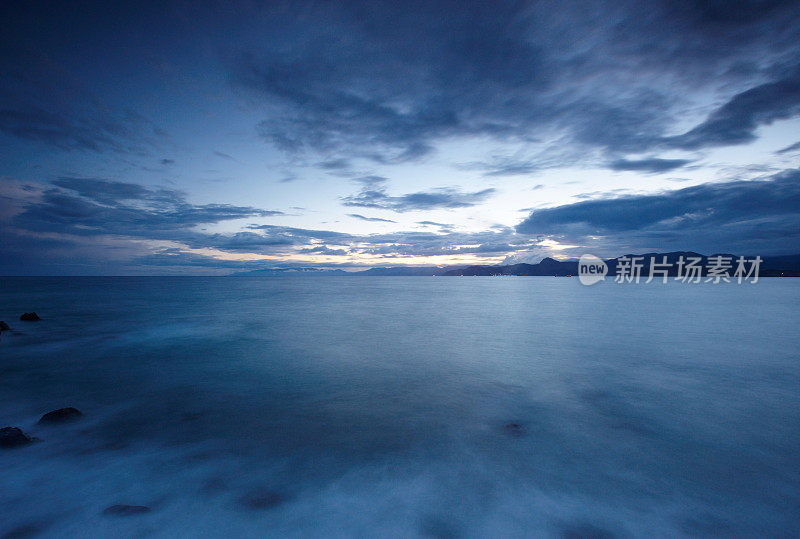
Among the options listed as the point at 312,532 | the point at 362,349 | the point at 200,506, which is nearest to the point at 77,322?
the point at 362,349

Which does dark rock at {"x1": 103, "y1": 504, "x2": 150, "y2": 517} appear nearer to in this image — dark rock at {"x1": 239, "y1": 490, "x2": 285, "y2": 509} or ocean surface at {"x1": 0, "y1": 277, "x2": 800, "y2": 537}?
ocean surface at {"x1": 0, "y1": 277, "x2": 800, "y2": 537}

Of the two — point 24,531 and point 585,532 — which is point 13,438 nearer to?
point 24,531

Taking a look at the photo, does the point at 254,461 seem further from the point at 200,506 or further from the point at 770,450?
the point at 770,450

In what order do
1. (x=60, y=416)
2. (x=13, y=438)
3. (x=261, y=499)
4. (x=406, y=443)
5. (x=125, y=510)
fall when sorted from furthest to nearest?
(x=60, y=416), (x=406, y=443), (x=13, y=438), (x=261, y=499), (x=125, y=510)

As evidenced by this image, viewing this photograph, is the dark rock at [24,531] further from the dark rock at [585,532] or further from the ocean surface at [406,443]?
the dark rock at [585,532]

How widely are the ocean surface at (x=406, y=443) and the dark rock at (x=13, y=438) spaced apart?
0.55 ft

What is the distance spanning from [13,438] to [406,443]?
6.82 m

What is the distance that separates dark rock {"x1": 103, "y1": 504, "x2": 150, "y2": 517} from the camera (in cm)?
440

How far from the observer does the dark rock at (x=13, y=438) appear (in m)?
5.87

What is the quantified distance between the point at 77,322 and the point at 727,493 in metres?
30.8

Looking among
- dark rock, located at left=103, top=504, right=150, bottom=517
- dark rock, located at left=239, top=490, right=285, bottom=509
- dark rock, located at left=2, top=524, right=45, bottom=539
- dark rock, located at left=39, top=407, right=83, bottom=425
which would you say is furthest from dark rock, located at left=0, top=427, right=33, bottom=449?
dark rock, located at left=239, top=490, right=285, bottom=509

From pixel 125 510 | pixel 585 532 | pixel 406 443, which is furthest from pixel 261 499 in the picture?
pixel 585 532

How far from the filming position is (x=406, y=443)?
6.38m

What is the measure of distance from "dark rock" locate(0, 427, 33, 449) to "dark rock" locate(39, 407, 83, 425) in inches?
33.2
